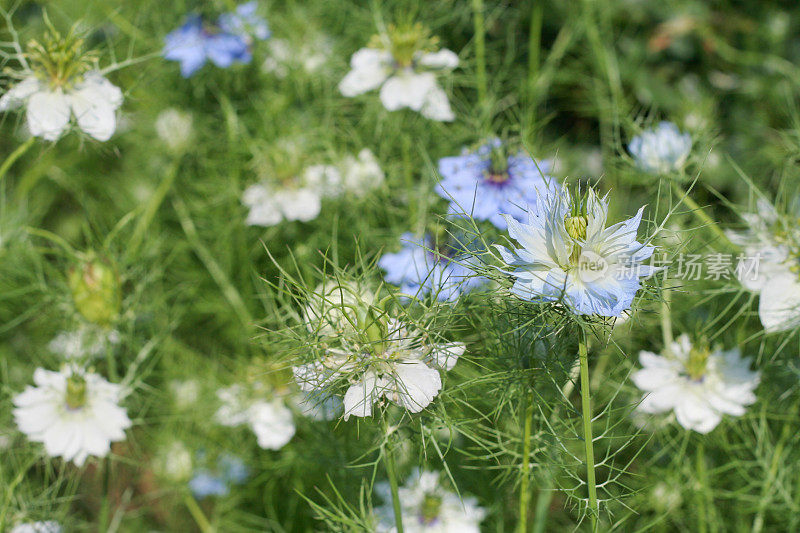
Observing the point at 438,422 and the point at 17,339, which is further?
the point at 17,339

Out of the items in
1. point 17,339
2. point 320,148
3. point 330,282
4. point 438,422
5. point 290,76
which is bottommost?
point 438,422

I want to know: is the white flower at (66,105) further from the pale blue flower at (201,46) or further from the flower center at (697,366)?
the flower center at (697,366)

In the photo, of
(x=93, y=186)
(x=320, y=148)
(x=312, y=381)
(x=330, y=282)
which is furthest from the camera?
(x=93, y=186)

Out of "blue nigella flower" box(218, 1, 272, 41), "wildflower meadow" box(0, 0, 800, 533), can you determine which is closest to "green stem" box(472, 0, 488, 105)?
"wildflower meadow" box(0, 0, 800, 533)

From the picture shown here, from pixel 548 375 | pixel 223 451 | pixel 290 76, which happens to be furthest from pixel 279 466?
pixel 290 76

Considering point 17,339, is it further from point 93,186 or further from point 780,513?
point 780,513

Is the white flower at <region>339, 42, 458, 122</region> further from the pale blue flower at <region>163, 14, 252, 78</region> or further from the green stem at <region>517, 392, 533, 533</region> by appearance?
the green stem at <region>517, 392, 533, 533</region>
